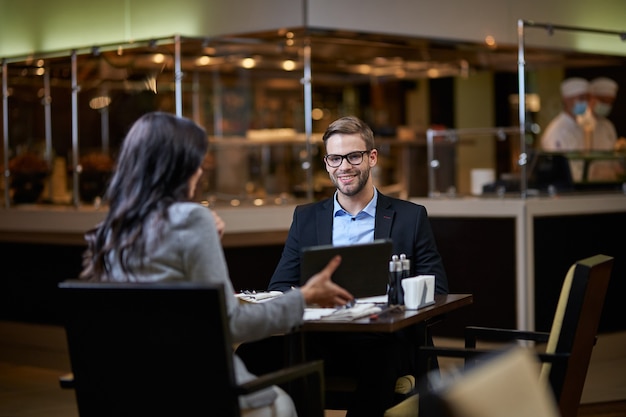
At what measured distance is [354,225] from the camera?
432 centimetres

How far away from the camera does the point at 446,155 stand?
759 centimetres

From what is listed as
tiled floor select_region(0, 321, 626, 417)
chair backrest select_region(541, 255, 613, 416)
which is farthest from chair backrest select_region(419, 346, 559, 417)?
tiled floor select_region(0, 321, 626, 417)

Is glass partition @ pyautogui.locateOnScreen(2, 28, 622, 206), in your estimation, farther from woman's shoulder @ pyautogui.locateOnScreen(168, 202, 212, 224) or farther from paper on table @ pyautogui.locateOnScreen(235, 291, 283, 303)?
woman's shoulder @ pyautogui.locateOnScreen(168, 202, 212, 224)

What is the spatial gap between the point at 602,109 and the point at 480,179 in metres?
1.36

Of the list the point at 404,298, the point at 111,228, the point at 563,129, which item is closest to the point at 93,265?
the point at 111,228

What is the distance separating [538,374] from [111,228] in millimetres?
1454

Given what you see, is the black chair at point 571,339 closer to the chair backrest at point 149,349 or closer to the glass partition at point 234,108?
the chair backrest at point 149,349

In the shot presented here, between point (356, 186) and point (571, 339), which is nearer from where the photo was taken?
point (571, 339)

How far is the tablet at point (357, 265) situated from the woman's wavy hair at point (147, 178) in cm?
49

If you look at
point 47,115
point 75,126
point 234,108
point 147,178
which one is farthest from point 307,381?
point 234,108

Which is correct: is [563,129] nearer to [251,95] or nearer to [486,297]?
[486,297]

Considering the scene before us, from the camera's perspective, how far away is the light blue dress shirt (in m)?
4.30

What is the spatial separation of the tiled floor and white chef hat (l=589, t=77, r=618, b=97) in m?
2.10

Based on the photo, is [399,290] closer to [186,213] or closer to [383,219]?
[383,219]
